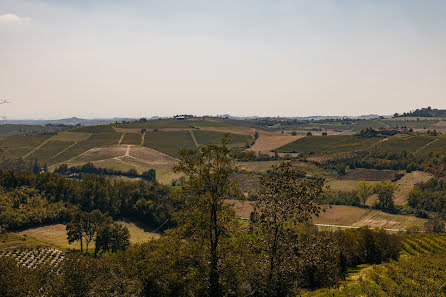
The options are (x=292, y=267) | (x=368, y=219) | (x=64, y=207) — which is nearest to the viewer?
(x=292, y=267)

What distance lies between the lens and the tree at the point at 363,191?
171262mm

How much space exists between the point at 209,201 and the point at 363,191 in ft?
548

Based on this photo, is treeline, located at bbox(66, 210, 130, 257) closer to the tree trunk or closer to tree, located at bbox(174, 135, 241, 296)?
tree, located at bbox(174, 135, 241, 296)

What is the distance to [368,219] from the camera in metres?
148

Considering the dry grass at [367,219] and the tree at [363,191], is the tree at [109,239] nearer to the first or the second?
the dry grass at [367,219]

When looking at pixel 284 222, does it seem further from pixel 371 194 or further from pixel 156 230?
pixel 371 194

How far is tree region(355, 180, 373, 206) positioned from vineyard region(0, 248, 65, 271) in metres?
143

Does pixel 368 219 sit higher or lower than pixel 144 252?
lower

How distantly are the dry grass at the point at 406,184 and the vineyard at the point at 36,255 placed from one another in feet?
519

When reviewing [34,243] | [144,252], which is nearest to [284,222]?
[144,252]

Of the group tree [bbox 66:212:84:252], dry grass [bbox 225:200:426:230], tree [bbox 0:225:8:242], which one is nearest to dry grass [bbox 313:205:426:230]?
dry grass [bbox 225:200:426:230]

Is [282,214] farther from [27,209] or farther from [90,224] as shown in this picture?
[27,209]

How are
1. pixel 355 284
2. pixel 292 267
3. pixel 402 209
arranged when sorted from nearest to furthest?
pixel 292 267 → pixel 355 284 → pixel 402 209

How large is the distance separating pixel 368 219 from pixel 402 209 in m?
26.0
